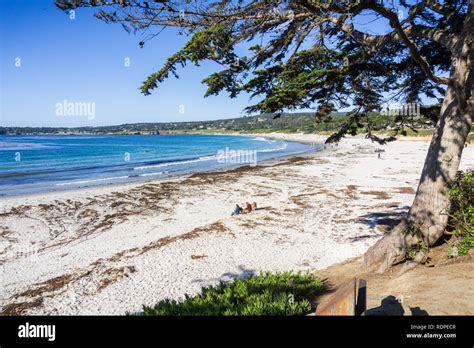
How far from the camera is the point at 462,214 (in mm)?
6141

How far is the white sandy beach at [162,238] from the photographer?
7.90 m

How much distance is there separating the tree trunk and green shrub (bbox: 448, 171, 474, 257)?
0.22 m

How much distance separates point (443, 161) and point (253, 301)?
4.40 m

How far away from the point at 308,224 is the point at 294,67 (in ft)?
25.3

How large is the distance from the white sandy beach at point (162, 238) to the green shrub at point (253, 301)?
185cm

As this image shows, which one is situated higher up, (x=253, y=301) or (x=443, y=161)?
(x=443, y=161)

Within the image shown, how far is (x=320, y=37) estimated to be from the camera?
5.71 meters
